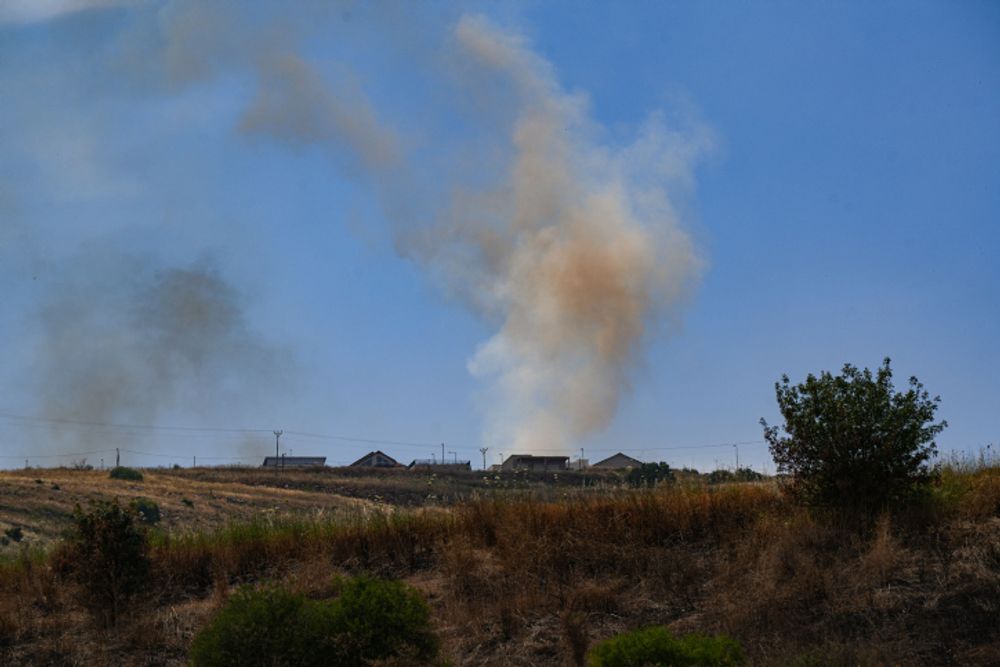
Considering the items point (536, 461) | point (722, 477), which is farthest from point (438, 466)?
point (722, 477)

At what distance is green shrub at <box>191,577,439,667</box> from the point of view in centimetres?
1052

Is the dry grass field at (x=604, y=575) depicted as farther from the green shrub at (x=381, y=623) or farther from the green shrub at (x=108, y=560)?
the green shrub at (x=381, y=623)

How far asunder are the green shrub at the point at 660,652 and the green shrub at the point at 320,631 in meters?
2.42

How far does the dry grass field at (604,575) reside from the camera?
38.4 ft

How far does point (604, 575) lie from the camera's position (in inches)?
576

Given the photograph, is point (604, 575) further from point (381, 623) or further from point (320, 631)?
point (320, 631)

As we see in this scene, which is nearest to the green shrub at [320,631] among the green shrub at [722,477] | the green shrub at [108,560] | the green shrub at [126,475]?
the green shrub at [108,560]

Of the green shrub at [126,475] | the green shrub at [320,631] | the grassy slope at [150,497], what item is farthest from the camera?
the green shrub at [126,475]

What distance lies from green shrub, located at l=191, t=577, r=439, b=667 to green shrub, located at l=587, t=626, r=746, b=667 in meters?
2.42

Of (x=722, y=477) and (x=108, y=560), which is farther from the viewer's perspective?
(x=722, y=477)

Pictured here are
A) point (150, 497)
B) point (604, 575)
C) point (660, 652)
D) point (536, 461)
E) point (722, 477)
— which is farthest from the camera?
point (536, 461)

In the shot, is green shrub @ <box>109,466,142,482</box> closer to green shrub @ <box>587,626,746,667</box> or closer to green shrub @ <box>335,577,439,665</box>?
green shrub @ <box>335,577,439,665</box>

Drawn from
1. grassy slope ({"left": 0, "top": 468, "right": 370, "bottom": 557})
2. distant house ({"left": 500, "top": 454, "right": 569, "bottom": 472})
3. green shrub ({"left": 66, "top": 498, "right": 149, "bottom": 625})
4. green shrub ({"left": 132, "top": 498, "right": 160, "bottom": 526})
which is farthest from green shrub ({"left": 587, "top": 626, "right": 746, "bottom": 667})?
distant house ({"left": 500, "top": 454, "right": 569, "bottom": 472})

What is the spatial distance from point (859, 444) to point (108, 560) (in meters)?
11.5
